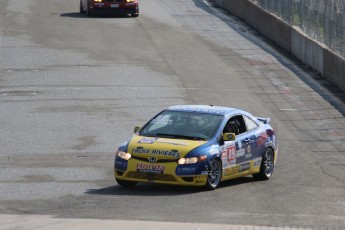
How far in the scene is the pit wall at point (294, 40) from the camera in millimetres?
31438

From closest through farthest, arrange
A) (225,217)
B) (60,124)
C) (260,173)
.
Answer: (225,217) → (260,173) → (60,124)

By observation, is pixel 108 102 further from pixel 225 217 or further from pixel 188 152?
pixel 225 217

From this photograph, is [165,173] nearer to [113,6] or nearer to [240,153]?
[240,153]

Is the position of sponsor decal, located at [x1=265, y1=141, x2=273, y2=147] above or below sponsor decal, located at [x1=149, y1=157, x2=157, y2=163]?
below

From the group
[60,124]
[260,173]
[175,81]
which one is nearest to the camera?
[260,173]

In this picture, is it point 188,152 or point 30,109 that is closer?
point 188,152

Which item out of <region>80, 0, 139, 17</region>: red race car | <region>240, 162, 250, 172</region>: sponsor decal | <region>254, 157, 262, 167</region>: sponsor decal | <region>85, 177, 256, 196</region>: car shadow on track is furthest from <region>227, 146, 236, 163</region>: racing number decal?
<region>80, 0, 139, 17</region>: red race car

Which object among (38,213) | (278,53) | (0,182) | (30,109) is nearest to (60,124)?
(30,109)

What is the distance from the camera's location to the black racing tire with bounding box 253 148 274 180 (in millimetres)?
18641

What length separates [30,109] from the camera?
26406 millimetres

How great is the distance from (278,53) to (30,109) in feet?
42.8

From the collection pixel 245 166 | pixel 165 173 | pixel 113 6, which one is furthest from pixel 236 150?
pixel 113 6

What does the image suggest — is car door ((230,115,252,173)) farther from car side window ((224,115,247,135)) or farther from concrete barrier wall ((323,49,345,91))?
concrete barrier wall ((323,49,345,91))

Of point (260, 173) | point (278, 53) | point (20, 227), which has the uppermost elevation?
point (20, 227)
